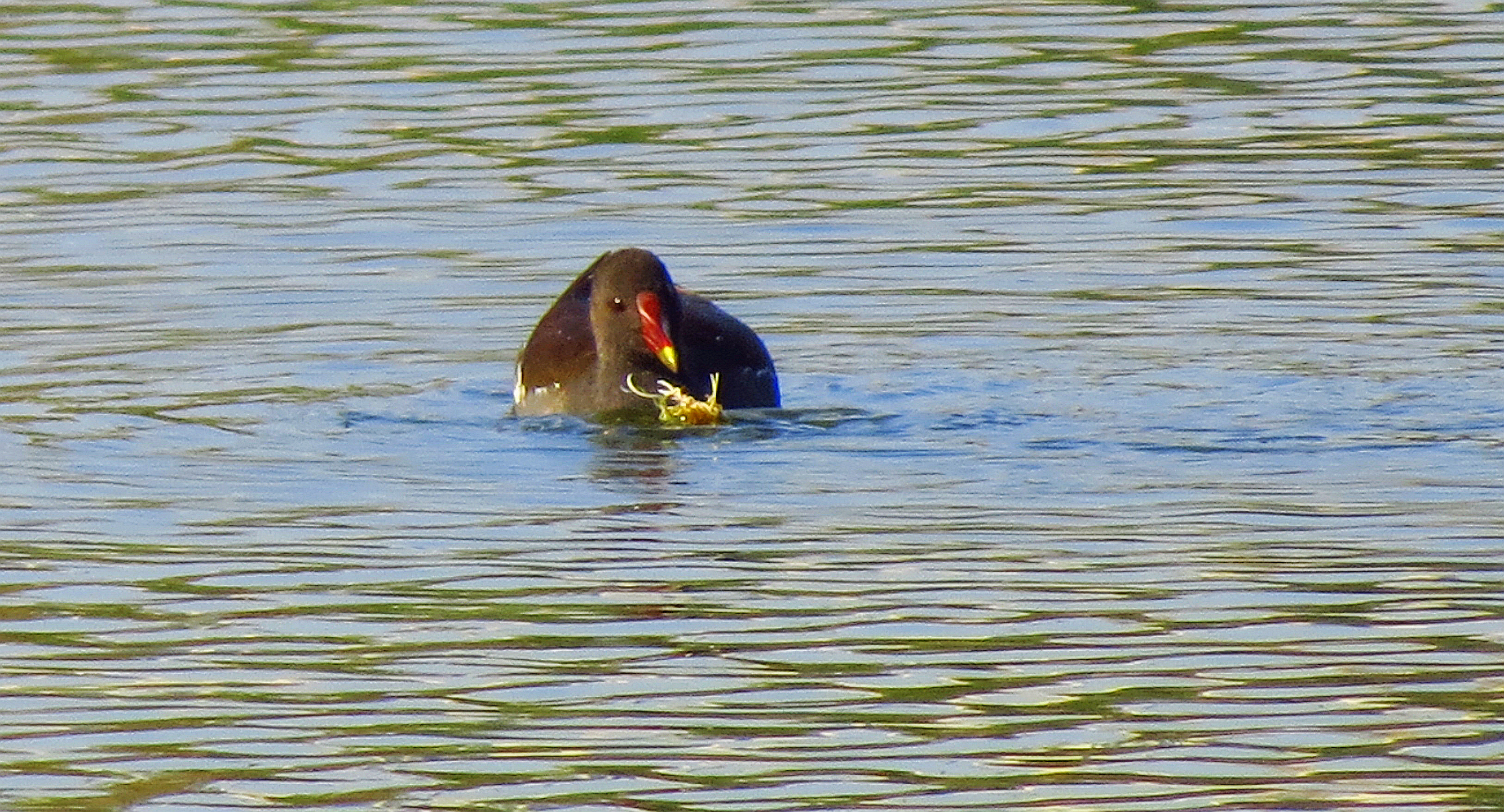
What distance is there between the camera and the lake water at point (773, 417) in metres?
7.19

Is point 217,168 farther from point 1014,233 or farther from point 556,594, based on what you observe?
point 556,594

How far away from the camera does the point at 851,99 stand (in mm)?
17484

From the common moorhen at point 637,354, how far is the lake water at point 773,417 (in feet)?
0.96

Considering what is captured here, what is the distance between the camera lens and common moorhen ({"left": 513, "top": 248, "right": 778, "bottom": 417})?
11.9 metres

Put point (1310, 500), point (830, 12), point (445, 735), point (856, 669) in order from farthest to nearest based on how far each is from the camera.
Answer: point (830, 12)
point (1310, 500)
point (856, 669)
point (445, 735)

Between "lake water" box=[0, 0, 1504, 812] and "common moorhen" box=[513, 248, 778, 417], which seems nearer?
"lake water" box=[0, 0, 1504, 812]

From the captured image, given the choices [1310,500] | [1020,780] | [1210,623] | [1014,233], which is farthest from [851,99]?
[1020,780]

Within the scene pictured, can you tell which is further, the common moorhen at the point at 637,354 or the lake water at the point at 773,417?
the common moorhen at the point at 637,354

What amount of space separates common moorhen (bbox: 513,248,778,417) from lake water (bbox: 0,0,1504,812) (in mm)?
294

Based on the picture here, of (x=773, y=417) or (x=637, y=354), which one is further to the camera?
(x=637, y=354)

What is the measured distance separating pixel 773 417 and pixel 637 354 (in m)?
0.72

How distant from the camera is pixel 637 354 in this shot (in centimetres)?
1211

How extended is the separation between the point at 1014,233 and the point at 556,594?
6332mm

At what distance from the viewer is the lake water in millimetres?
7188
